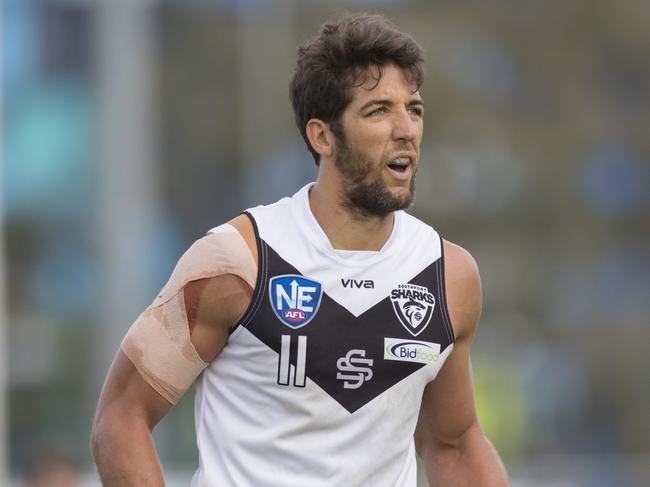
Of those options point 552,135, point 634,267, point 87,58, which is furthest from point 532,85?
point 87,58

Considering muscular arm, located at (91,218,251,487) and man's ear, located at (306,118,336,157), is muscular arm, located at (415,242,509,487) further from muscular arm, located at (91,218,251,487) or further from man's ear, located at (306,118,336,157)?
muscular arm, located at (91,218,251,487)

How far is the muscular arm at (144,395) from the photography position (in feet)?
17.3

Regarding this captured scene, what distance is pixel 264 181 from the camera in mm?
20516

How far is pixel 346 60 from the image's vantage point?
5.45m

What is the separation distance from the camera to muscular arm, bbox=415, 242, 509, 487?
5.58 metres

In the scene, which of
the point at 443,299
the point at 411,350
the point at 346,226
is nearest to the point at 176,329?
the point at 346,226

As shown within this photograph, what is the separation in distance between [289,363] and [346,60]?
1.00 m

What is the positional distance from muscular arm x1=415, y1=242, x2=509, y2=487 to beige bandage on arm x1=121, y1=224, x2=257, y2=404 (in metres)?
0.73

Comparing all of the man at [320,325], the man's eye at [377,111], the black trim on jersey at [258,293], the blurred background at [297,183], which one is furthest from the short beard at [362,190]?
the blurred background at [297,183]

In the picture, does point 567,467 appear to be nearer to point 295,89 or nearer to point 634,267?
point 634,267

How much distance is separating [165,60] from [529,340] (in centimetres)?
576

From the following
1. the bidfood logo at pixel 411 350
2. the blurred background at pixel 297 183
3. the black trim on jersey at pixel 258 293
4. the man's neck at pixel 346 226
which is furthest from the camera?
the blurred background at pixel 297 183

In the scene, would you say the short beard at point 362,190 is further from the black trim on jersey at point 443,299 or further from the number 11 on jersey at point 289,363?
the number 11 on jersey at point 289,363

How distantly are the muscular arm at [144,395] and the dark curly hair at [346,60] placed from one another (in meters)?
0.67
